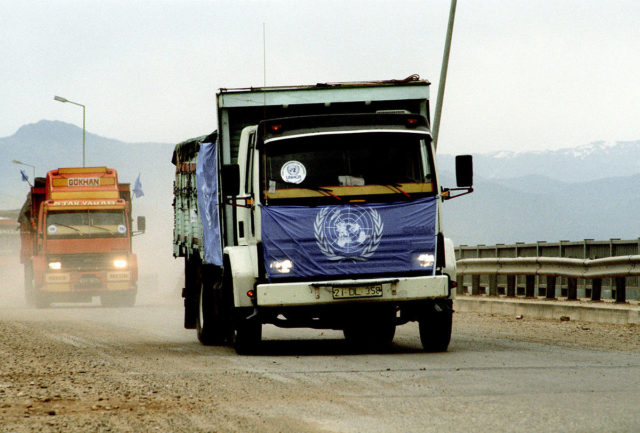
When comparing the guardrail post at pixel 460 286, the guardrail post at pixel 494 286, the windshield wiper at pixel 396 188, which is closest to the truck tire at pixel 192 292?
the windshield wiper at pixel 396 188

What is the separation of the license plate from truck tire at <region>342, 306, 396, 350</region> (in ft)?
2.15

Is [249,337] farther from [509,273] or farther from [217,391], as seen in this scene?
[509,273]

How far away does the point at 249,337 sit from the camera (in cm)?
1280

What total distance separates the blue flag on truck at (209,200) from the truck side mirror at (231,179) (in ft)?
4.61

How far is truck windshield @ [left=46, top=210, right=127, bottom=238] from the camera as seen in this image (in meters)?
31.5

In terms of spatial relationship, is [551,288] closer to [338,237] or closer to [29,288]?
[338,237]

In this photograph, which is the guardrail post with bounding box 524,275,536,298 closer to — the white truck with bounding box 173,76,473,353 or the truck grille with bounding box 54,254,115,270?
the white truck with bounding box 173,76,473,353

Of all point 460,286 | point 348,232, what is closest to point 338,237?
point 348,232

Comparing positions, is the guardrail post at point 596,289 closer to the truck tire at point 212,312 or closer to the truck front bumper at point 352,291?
the truck tire at point 212,312

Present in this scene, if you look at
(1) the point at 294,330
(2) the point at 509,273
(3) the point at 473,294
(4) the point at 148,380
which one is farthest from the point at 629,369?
(3) the point at 473,294

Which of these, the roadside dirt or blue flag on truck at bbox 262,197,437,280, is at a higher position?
blue flag on truck at bbox 262,197,437,280

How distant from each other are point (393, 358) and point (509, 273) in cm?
952

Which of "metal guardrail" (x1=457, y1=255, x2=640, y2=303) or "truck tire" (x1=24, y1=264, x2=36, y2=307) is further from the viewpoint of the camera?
"truck tire" (x1=24, y1=264, x2=36, y2=307)

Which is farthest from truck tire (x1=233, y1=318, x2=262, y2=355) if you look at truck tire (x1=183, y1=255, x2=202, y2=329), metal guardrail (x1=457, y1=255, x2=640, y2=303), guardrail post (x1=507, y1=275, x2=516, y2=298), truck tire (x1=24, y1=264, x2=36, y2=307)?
truck tire (x1=24, y1=264, x2=36, y2=307)
